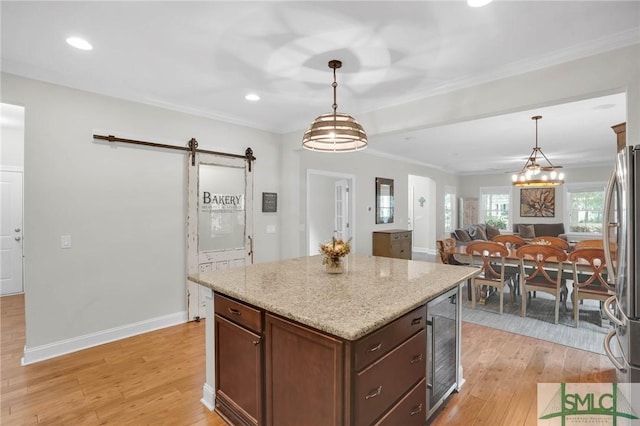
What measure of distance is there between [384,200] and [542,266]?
3458 millimetres

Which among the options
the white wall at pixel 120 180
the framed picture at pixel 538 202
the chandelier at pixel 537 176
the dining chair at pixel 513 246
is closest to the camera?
the white wall at pixel 120 180

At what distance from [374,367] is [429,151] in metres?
5.98

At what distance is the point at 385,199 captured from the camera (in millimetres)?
6895

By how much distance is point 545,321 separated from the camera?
374cm

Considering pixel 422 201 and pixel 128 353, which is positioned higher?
pixel 422 201

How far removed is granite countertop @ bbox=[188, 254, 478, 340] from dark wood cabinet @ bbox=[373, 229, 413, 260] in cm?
355

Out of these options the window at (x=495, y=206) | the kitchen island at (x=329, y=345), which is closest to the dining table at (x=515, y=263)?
the kitchen island at (x=329, y=345)

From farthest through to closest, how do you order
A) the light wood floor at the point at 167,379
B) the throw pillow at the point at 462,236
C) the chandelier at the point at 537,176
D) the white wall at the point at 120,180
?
1. the throw pillow at the point at 462,236
2. the chandelier at the point at 537,176
3. the white wall at the point at 120,180
4. the light wood floor at the point at 167,379

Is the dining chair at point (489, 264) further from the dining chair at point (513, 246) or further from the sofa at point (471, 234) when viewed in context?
the sofa at point (471, 234)

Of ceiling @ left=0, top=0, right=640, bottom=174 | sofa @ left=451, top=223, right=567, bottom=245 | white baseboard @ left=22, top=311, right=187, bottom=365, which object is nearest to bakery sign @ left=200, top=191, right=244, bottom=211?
ceiling @ left=0, top=0, right=640, bottom=174

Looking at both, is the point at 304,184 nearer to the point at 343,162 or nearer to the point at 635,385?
the point at 343,162

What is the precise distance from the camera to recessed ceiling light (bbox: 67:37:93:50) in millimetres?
2282

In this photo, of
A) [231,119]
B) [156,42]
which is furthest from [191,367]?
[231,119]

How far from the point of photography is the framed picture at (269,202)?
455cm
